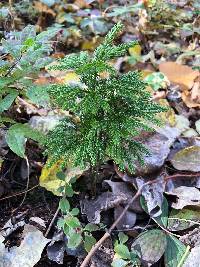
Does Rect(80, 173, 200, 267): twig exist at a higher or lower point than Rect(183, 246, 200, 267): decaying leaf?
higher

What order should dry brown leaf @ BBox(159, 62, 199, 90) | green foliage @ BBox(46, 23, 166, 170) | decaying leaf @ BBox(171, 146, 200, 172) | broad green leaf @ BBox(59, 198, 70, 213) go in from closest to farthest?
1. green foliage @ BBox(46, 23, 166, 170)
2. broad green leaf @ BBox(59, 198, 70, 213)
3. decaying leaf @ BBox(171, 146, 200, 172)
4. dry brown leaf @ BBox(159, 62, 199, 90)

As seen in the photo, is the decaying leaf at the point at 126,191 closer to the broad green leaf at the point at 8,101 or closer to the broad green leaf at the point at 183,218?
the broad green leaf at the point at 183,218

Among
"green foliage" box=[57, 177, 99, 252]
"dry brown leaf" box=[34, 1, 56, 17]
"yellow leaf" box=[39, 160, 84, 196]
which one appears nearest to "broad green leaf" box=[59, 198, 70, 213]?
"green foliage" box=[57, 177, 99, 252]

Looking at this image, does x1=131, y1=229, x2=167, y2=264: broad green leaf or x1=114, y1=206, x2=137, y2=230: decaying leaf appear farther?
x1=114, y1=206, x2=137, y2=230: decaying leaf

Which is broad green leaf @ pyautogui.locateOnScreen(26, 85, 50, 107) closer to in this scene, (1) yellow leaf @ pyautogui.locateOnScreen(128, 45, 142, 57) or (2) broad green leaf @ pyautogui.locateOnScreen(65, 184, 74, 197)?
(2) broad green leaf @ pyautogui.locateOnScreen(65, 184, 74, 197)

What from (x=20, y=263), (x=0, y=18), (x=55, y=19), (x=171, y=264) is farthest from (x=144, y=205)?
(x=55, y=19)

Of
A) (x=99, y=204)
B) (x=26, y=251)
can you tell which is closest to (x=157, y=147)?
(x=99, y=204)
